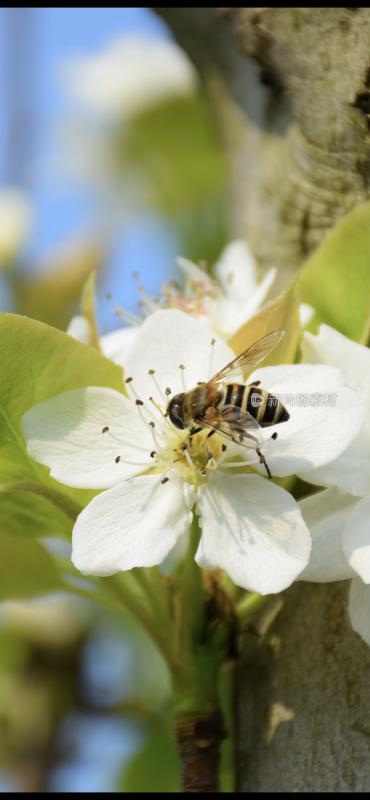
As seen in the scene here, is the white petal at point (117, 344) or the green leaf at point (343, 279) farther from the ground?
the green leaf at point (343, 279)

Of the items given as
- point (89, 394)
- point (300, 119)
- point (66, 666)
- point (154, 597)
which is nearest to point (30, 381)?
point (89, 394)

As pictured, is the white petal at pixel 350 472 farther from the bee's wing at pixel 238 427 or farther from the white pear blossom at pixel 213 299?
the white pear blossom at pixel 213 299

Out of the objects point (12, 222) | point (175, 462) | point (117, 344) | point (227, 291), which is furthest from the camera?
point (12, 222)

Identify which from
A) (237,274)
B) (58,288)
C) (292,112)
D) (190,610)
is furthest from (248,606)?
(58,288)

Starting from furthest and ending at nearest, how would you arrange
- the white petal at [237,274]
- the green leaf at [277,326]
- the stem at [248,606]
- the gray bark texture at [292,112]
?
the white petal at [237,274], the gray bark texture at [292,112], the stem at [248,606], the green leaf at [277,326]

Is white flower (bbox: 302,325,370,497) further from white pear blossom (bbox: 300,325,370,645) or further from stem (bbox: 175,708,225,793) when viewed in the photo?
stem (bbox: 175,708,225,793)

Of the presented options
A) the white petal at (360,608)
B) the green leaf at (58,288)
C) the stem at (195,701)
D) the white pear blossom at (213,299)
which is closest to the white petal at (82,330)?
the white pear blossom at (213,299)

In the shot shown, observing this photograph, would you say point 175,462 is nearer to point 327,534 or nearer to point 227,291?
point 327,534
